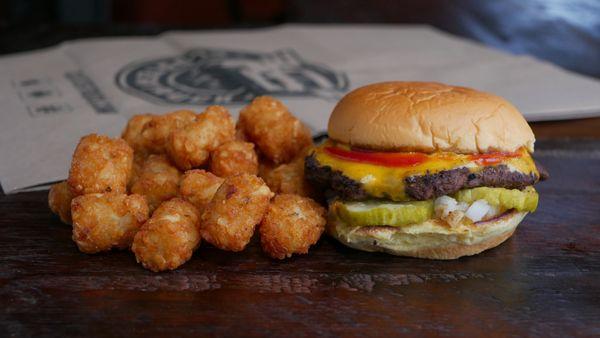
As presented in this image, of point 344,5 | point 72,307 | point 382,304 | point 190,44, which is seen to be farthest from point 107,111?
point 344,5

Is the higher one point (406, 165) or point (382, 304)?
point (406, 165)

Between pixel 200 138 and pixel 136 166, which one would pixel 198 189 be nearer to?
pixel 200 138

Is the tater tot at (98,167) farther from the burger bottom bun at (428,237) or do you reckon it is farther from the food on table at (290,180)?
the burger bottom bun at (428,237)

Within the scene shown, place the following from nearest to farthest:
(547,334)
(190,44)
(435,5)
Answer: (547,334)
(190,44)
(435,5)

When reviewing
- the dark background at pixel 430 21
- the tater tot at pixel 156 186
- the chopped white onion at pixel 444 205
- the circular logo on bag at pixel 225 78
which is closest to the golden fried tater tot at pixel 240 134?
the tater tot at pixel 156 186

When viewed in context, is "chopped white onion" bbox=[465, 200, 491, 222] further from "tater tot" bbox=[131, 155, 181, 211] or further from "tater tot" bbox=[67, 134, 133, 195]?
"tater tot" bbox=[67, 134, 133, 195]

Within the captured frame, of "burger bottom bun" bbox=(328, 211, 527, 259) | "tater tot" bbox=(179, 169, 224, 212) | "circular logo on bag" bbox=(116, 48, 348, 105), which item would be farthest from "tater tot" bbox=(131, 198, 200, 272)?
"circular logo on bag" bbox=(116, 48, 348, 105)

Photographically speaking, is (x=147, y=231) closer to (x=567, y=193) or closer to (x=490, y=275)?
(x=490, y=275)
